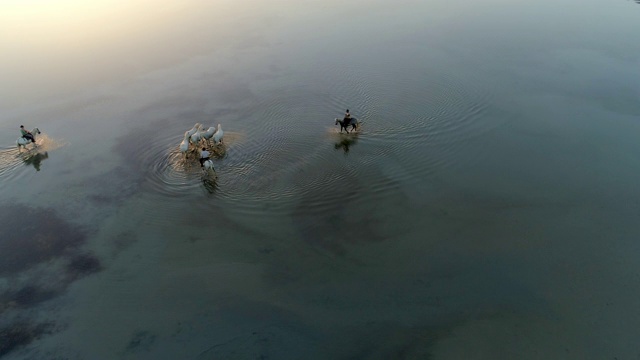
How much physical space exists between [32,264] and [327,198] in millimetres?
6695

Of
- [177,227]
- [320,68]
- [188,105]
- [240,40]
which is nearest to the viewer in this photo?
[177,227]

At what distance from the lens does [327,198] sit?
1065 cm

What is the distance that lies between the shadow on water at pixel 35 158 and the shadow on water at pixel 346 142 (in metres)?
8.48

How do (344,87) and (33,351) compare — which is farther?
(344,87)

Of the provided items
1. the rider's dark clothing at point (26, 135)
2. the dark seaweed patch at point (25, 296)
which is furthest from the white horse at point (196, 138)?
the dark seaweed patch at point (25, 296)

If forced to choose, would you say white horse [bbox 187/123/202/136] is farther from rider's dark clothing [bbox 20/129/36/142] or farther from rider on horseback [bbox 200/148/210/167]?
rider's dark clothing [bbox 20/129/36/142]

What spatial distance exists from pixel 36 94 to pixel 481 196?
15.4 m

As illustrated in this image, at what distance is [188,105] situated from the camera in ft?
48.0

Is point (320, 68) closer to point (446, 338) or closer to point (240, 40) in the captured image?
point (240, 40)

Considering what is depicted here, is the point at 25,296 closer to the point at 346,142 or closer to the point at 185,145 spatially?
the point at 185,145

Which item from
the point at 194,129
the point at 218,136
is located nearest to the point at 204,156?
the point at 218,136

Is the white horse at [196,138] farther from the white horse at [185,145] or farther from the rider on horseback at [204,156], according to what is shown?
the rider on horseback at [204,156]

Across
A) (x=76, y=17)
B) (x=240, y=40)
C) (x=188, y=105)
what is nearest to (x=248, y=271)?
(x=188, y=105)

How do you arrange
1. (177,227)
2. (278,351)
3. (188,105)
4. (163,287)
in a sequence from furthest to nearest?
1. (188,105)
2. (177,227)
3. (163,287)
4. (278,351)
